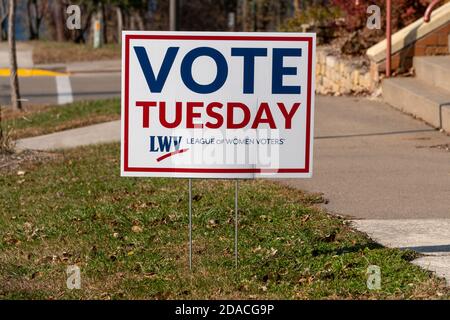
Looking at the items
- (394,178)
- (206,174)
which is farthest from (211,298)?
(394,178)

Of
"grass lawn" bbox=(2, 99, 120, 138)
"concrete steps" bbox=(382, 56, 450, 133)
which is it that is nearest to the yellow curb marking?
"grass lawn" bbox=(2, 99, 120, 138)

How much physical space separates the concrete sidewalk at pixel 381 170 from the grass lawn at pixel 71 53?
Result: 16057mm

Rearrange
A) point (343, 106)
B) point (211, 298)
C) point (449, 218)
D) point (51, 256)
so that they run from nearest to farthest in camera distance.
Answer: point (211, 298), point (51, 256), point (449, 218), point (343, 106)

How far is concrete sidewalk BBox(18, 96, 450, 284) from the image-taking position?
795 centimetres

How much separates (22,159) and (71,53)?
20.3m

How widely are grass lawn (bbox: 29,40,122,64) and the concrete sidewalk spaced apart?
16.1 m

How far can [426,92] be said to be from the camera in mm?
13703

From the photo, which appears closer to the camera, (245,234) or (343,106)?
(245,234)

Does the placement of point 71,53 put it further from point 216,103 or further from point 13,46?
point 216,103

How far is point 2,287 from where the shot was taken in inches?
262

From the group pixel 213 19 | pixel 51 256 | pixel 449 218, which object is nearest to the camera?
pixel 51 256

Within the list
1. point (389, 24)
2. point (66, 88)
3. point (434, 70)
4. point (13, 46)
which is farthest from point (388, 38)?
point (66, 88)

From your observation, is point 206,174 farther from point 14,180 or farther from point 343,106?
point 343,106

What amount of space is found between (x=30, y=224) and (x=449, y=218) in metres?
3.38
